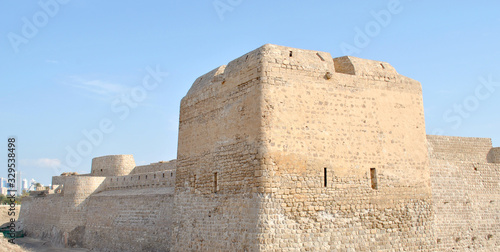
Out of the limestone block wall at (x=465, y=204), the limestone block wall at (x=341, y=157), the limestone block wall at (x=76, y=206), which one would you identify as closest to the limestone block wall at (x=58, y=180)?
the limestone block wall at (x=76, y=206)

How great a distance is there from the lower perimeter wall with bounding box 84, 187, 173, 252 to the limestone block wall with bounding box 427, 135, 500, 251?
8954 millimetres

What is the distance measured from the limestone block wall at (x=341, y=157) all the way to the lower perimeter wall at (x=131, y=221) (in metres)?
8.04

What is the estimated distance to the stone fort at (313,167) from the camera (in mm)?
8258

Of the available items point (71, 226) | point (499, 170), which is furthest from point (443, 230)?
point (71, 226)

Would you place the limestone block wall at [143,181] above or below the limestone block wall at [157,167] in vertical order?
below

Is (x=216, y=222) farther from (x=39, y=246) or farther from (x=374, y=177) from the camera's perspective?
(x=39, y=246)

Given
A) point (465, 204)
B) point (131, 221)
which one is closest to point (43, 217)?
point (131, 221)

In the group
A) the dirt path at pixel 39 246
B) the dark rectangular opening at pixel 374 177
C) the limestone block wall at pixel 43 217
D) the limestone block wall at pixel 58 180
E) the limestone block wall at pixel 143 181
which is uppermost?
the limestone block wall at pixel 58 180

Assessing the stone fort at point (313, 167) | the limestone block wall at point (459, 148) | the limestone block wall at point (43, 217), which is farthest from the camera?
the limestone block wall at point (43, 217)

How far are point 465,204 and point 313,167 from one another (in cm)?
598

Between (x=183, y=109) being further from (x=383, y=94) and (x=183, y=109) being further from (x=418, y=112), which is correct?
(x=418, y=112)

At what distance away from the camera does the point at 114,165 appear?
26812mm

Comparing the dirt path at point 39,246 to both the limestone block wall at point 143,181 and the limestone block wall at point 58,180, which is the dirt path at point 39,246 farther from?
the limestone block wall at point 58,180

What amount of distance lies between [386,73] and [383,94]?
578mm
